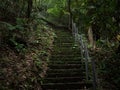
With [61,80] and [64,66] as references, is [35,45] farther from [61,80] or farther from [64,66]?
A: [61,80]

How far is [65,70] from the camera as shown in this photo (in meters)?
9.11

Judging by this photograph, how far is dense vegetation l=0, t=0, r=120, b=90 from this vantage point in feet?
24.8

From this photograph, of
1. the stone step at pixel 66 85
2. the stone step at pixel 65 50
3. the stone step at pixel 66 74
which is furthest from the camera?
the stone step at pixel 65 50

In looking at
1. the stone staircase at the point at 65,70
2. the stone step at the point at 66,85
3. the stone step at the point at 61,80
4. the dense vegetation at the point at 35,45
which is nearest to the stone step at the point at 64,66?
the stone staircase at the point at 65,70

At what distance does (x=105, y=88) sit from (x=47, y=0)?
12.0 metres

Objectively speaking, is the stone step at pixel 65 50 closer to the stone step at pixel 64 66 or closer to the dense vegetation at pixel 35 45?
the dense vegetation at pixel 35 45

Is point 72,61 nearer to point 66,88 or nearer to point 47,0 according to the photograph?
point 66,88

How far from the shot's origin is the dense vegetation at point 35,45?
7.55 meters

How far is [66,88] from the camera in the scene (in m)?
8.12

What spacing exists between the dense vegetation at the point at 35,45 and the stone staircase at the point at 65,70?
0.34 metres

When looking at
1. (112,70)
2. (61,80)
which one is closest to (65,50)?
(112,70)

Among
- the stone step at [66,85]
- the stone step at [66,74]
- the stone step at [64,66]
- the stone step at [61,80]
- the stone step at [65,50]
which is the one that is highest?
the stone step at [65,50]

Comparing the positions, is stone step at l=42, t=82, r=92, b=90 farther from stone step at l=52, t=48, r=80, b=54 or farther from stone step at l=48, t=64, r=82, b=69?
stone step at l=52, t=48, r=80, b=54

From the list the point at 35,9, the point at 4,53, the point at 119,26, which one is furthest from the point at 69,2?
the point at 4,53
